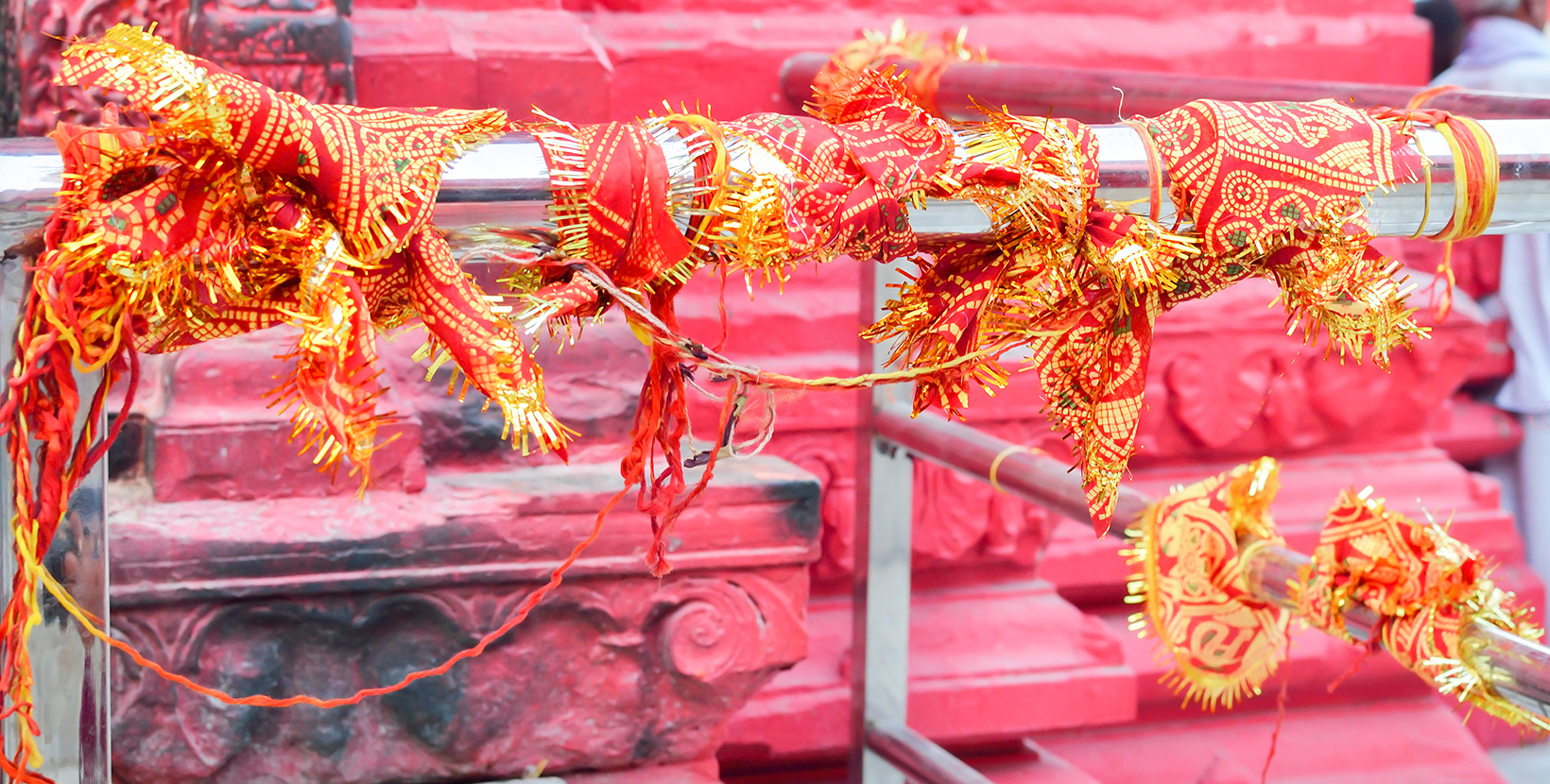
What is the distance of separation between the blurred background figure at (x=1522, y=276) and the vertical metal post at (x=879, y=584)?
101 cm

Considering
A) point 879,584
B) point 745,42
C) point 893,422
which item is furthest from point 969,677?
point 745,42

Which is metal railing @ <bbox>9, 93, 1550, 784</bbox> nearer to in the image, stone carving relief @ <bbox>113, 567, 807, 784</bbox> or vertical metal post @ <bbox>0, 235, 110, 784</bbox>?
vertical metal post @ <bbox>0, 235, 110, 784</bbox>

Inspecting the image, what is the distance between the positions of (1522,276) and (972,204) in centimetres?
159

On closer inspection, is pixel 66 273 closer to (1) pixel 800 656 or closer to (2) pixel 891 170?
(2) pixel 891 170

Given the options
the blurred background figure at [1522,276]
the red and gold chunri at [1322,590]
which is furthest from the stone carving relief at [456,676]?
the blurred background figure at [1522,276]

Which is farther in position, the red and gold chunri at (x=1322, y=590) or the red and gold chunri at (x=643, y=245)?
the red and gold chunri at (x=1322, y=590)

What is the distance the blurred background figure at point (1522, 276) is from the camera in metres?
1.66

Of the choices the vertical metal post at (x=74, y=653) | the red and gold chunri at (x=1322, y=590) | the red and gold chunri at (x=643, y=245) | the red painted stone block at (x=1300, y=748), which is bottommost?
the red painted stone block at (x=1300, y=748)

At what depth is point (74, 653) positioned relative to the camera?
1.47 feet

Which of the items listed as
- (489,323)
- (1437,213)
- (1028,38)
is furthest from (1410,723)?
(489,323)

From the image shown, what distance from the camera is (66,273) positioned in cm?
37

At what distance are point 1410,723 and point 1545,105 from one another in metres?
1.24

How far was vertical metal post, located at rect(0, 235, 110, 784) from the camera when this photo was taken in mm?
437

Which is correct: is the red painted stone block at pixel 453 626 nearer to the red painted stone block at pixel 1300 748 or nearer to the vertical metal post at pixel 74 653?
the vertical metal post at pixel 74 653
